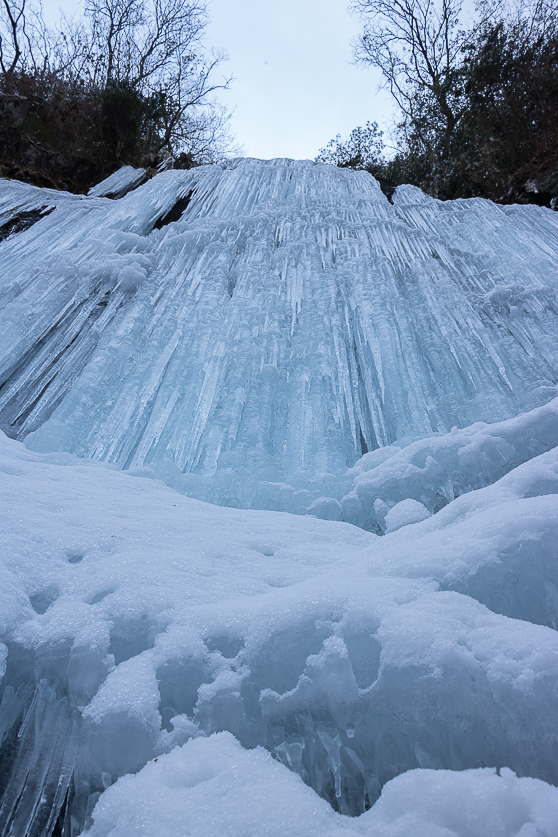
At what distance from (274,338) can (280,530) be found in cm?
207

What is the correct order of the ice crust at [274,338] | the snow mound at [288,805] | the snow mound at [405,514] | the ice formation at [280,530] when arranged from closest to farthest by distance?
the snow mound at [288,805] → the ice formation at [280,530] → the snow mound at [405,514] → the ice crust at [274,338]

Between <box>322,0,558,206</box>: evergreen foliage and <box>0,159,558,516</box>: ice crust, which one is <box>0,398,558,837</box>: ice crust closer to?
<box>0,159,558,516</box>: ice crust

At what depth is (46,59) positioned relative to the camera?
10.4m

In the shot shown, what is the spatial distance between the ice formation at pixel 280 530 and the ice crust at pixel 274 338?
0.08ft

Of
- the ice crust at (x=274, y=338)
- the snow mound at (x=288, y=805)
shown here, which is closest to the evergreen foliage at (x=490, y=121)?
the ice crust at (x=274, y=338)

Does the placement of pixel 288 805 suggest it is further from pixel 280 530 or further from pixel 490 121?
pixel 490 121

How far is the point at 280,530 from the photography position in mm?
2137

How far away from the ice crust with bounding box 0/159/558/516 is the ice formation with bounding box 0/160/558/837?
0.08ft

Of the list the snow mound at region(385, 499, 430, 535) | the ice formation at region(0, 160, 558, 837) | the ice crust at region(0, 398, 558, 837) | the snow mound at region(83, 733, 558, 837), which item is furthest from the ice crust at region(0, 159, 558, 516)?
the snow mound at region(83, 733, 558, 837)

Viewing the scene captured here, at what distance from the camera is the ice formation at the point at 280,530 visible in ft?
3.18

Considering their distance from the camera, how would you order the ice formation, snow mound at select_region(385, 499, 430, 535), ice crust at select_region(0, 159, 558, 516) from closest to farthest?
the ice formation, snow mound at select_region(385, 499, 430, 535), ice crust at select_region(0, 159, 558, 516)

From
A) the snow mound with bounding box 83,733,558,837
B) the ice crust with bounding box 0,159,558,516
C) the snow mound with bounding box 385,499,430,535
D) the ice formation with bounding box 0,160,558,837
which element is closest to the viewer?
the snow mound with bounding box 83,733,558,837

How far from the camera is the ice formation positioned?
3.18 feet

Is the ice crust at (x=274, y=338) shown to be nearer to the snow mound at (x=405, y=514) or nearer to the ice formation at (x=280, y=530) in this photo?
the ice formation at (x=280, y=530)
